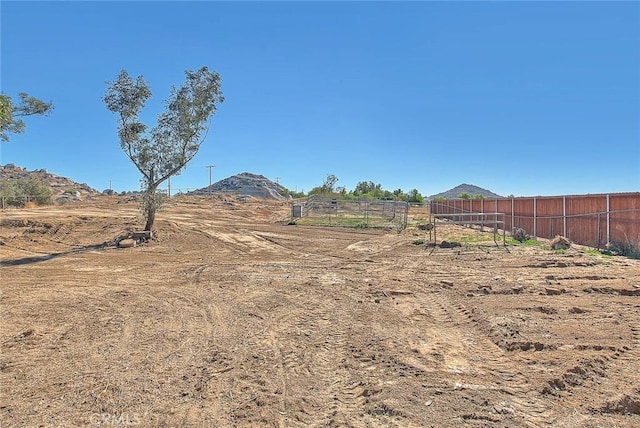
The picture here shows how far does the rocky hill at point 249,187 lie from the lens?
97.4 m

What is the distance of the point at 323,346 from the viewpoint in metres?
5.78

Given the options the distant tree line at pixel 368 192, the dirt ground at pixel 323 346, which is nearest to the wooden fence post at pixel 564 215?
the dirt ground at pixel 323 346

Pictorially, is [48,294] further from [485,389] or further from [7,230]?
[7,230]

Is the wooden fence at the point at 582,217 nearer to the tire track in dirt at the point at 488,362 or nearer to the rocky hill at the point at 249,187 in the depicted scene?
the tire track in dirt at the point at 488,362

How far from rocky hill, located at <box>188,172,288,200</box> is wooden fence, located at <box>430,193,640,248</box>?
2890 inches

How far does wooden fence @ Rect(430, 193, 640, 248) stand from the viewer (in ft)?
48.1

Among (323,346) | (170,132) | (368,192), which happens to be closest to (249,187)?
(368,192)

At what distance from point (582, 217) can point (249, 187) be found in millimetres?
91507

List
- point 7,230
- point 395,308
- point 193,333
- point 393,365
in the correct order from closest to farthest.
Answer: point 393,365
point 193,333
point 395,308
point 7,230

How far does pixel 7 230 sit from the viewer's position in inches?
858

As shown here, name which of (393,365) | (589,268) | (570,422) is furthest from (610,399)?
(589,268)

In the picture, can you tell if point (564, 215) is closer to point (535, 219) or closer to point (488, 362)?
point (535, 219)

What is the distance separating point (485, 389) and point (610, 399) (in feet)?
3.84

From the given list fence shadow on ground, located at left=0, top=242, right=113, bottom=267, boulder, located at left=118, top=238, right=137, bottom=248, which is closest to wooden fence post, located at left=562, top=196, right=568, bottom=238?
boulder, located at left=118, top=238, right=137, bottom=248
